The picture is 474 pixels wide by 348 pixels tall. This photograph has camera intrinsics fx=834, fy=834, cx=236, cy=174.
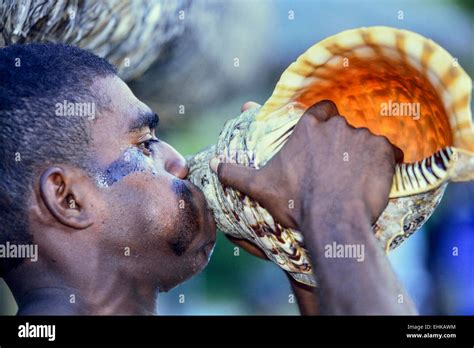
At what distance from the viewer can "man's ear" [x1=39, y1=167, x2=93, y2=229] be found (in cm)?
119

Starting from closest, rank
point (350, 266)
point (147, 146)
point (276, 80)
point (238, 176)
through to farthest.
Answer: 1. point (350, 266)
2. point (238, 176)
3. point (147, 146)
4. point (276, 80)

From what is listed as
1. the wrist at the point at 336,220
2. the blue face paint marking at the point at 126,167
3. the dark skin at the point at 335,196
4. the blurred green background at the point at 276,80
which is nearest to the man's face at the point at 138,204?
the blue face paint marking at the point at 126,167

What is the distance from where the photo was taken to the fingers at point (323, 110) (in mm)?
1135

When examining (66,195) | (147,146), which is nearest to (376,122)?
(147,146)

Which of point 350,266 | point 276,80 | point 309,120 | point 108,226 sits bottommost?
point 350,266

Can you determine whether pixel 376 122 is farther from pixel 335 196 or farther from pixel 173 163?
pixel 173 163

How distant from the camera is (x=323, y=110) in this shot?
3.75ft

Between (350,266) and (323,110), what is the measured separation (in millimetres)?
223

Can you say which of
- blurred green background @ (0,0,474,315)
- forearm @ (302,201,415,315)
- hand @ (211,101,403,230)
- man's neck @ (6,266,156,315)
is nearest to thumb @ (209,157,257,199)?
hand @ (211,101,403,230)

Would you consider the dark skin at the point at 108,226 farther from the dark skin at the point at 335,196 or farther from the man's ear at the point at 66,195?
the dark skin at the point at 335,196

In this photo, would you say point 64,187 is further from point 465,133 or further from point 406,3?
point 406,3

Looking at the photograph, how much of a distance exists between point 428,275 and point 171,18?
0.85 meters
